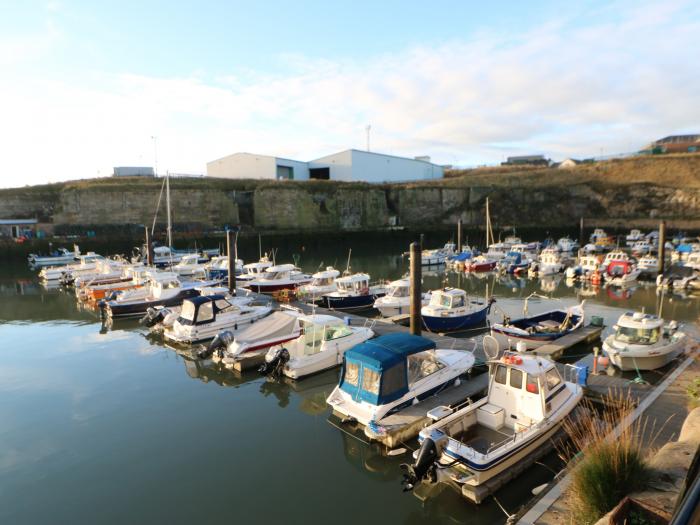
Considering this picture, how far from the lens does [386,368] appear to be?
1091 centimetres

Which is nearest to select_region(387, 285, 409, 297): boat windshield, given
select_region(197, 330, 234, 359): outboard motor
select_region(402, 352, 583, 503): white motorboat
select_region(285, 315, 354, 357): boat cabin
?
select_region(285, 315, 354, 357): boat cabin

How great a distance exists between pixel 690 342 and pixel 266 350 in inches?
642

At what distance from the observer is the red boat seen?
4081cm

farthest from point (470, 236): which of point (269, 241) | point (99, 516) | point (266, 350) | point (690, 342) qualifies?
point (99, 516)

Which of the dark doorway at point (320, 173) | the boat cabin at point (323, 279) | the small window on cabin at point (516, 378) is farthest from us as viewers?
the dark doorway at point (320, 173)

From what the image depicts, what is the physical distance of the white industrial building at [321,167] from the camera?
73938mm

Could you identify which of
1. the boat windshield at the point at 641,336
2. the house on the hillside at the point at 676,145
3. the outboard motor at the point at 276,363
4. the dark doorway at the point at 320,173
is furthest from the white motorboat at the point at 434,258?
the house on the hillside at the point at 676,145

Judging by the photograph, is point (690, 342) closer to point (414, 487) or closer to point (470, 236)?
point (414, 487)

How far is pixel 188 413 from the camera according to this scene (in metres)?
13.2

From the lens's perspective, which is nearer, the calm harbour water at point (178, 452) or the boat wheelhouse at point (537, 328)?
the calm harbour water at point (178, 452)

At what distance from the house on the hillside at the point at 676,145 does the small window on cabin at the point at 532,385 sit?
9548 cm

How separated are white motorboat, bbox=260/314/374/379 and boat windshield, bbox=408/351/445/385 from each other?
4225 millimetres

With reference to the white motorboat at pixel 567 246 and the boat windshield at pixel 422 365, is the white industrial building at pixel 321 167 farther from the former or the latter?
the boat windshield at pixel 422 365

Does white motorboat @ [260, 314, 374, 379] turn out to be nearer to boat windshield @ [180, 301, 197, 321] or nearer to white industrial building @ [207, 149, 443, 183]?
boat windshield @ [180, 301, 197, 321]
